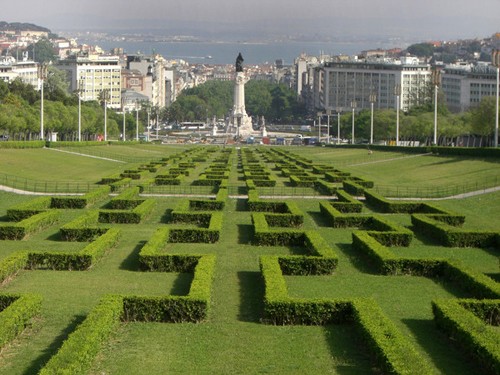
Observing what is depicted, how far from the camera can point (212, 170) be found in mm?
57312

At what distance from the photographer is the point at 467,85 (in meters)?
162

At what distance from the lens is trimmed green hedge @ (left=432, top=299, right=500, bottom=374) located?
→ 15.9 metres

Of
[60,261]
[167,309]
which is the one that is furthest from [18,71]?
[167,309]

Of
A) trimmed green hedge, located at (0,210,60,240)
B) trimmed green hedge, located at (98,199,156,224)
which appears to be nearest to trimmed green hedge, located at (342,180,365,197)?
trimmed green hedge, located at (98,199,156,224)

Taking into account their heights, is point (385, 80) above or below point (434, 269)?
above

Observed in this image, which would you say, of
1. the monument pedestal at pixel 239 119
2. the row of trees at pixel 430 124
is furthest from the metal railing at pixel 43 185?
the monument pedestal at pixel 239 119

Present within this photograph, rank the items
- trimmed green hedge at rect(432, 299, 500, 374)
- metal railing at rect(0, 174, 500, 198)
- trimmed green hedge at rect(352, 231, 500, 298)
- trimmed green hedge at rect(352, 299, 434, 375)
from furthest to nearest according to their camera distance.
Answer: metal railing at rect(0, 174, 500, 198) → trimmed green hedge at rect(352, 231, 500, 298) → trimmed green hedge at rect(432, 299, 500, 374) → trimmed green hedge at rect(352, 299, 434, 375)

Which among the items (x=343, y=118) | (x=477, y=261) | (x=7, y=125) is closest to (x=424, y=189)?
(x=477, y=261)

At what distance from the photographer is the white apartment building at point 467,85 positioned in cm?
15425

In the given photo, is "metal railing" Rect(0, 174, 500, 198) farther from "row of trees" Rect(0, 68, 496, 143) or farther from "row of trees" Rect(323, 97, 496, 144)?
"row of trees" Rect(0, 68, 496, 143)

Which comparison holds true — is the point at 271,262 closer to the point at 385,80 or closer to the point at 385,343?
the point at 385,343

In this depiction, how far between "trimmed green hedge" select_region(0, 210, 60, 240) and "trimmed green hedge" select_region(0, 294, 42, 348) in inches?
430

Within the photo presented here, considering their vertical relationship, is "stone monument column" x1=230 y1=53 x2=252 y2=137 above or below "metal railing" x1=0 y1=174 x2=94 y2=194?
above

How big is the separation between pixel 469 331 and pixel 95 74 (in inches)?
7149
